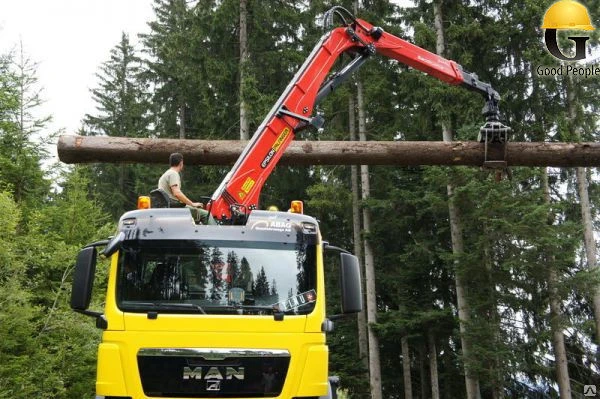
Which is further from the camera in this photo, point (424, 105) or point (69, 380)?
point (424, 105)

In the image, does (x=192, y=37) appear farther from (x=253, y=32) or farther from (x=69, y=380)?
(x=69, y=380)

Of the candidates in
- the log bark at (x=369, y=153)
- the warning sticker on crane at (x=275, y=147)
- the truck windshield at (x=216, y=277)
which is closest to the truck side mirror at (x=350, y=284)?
the truck windshield at (x=216, y=277)

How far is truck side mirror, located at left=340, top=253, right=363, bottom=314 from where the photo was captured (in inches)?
237

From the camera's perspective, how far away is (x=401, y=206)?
25359 mm

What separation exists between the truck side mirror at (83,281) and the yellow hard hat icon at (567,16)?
1721 cm

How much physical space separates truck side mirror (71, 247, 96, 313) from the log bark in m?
3.99

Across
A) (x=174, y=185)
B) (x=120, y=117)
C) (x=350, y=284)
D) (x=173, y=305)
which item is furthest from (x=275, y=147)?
(x=120, y=117)

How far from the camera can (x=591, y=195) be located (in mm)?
20891

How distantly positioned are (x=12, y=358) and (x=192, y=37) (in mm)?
14678

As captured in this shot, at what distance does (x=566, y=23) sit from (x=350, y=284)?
1666 centimetres

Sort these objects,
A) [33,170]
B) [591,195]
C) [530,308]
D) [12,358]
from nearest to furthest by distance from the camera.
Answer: [12,358], [33,170], [530,308], [591,195]

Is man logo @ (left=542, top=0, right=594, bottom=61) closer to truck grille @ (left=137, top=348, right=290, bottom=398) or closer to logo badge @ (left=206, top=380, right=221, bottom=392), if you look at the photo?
truck grille @ (left=137, top=348, right=290, bottom=398)

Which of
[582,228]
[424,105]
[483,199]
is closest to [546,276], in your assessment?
[582,228]

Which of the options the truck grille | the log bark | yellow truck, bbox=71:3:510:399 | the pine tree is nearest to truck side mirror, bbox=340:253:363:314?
yellow truck, bbox=71:3:510:399
